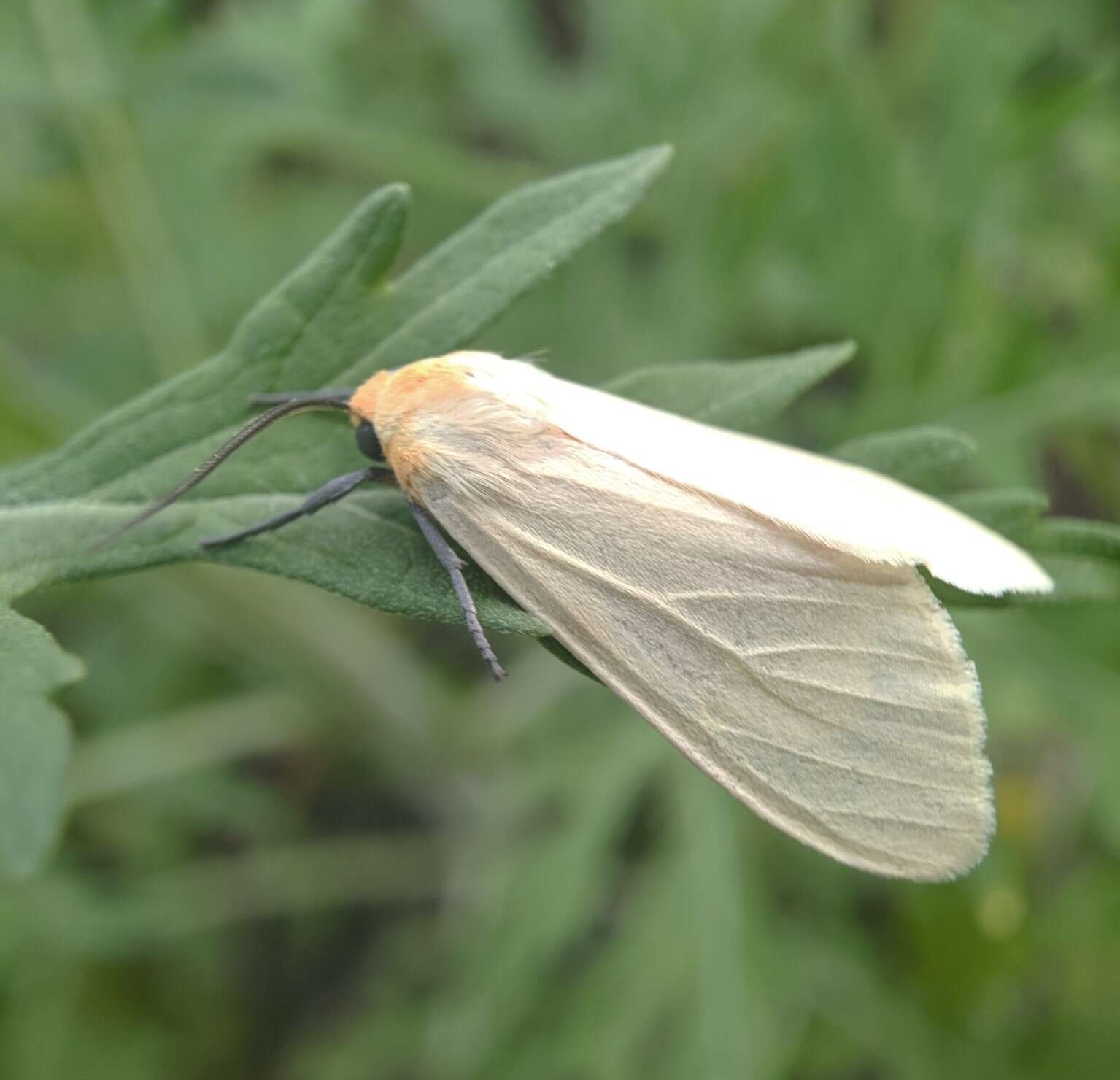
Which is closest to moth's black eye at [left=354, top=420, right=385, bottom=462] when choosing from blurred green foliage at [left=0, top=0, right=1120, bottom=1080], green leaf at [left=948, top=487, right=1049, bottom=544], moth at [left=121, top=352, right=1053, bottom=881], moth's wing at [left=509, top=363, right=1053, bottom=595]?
moth at [left=121, top=352, right=1053, bottom=881]

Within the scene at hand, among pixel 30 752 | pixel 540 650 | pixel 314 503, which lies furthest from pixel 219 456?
pixel 540 650

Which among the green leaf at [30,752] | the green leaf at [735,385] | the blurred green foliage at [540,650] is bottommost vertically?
the blurred green foliage at [540,650]

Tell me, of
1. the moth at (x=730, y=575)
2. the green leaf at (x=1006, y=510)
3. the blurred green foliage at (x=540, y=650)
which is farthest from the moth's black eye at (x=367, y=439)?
the blurred green foliage at (x=540, y=650)

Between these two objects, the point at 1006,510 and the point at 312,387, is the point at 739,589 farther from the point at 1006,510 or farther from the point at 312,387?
the point at 312,387

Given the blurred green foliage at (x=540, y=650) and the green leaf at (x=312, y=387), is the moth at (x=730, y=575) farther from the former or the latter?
the blurred green foliage at (x=540, y=650)

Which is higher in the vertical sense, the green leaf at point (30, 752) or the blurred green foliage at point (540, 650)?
the green leaf at point (30, 752)

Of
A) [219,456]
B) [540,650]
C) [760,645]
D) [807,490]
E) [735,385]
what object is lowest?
[540,650]

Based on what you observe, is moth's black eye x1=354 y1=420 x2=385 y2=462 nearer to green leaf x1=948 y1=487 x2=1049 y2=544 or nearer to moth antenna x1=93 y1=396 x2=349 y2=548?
moth antenna x1=93 y1=396 x2=349 y2=548

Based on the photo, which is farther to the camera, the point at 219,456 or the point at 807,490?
the point at 807,490
